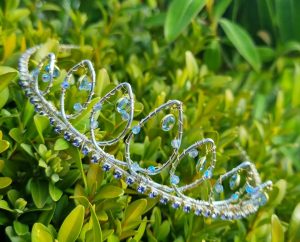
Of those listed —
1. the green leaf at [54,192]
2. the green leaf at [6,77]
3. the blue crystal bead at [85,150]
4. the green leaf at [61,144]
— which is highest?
the green leaf at [6,77]

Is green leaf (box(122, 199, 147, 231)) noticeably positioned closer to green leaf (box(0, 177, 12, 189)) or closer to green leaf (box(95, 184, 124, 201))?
green leaf (box(95, 184, 124, 201))

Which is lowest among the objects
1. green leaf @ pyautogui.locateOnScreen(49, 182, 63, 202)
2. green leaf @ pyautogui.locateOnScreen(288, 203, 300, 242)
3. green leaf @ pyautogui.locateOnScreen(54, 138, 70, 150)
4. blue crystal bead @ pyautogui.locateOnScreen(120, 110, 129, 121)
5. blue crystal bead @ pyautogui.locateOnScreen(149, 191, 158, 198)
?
green leaf @ pyautogui.locateOnScreen(288, 203, 300, 242)

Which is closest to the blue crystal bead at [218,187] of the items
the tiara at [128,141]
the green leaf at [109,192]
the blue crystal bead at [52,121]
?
the tiara at [128,141]

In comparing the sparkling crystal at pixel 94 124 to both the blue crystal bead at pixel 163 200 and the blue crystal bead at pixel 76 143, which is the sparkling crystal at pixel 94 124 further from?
the blue crystal bead at pixel 163 200

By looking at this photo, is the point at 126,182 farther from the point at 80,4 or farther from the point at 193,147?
the point at 80,4

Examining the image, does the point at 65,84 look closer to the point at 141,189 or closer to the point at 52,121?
the point at 52,121

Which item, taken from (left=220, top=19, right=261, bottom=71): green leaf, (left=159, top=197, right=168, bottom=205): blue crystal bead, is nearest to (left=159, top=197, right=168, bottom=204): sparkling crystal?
(left=159, top=197, right=168, bottom=205): blue crystal bead

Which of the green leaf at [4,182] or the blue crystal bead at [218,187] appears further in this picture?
the blue crystal bead at [218,187]

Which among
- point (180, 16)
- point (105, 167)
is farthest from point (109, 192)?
point (180, 16)
